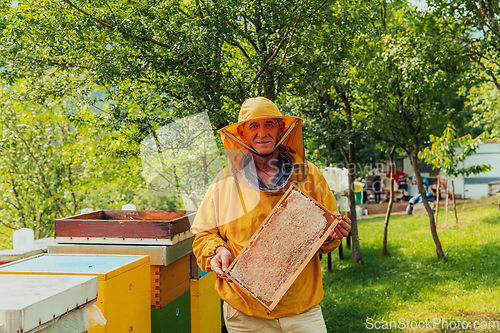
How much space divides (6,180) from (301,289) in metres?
12.0

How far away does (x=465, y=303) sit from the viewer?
5367mm

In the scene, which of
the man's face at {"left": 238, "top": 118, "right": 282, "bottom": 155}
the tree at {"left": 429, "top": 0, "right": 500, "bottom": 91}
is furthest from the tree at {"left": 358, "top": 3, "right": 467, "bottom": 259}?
the man's face at {"left": 238, "top": 118, "right": 282, "bottom": 155}

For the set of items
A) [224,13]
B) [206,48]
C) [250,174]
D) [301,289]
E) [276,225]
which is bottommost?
[301,289]

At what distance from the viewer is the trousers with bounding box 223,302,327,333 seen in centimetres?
198

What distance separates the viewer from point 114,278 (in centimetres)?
225

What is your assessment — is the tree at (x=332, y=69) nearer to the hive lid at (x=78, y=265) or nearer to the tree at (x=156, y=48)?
the tree at (x=156, y=48)

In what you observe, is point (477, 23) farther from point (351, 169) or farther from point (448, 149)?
point (351, 169)

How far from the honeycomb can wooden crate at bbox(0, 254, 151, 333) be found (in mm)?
793

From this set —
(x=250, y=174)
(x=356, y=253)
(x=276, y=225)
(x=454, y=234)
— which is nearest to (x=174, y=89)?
(x=250, y=174)

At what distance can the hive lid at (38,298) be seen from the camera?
4.14ft

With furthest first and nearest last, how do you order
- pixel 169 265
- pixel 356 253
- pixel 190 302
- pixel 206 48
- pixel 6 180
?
pixel 6 180
pixel 356 253
pixel 206 48
pixel 190 302
pixel 169 265

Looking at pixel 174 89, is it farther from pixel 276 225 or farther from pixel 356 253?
pixel 356 253

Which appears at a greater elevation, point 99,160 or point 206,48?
point 206,48

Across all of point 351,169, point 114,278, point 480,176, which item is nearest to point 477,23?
point 351,169
